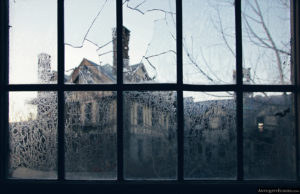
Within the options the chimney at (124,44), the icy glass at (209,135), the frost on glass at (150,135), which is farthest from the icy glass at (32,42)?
the icy glass at (209,135)

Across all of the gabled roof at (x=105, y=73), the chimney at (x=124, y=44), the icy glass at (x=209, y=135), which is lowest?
the icy glass at (x=209, y=135)

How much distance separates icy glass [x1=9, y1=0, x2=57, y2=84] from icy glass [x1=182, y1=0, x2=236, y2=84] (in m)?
1.51

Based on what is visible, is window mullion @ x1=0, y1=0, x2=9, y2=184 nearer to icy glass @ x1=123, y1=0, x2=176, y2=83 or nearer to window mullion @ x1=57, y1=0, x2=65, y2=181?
window mullion @ x1=57, y1=0, x2=65, y2=181

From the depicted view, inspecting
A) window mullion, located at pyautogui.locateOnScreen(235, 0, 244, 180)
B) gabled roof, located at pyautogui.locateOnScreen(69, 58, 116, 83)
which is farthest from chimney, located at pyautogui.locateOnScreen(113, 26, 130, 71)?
window mullion, located at pyautogui.locateOnScreen(235, 0, 244, 180)

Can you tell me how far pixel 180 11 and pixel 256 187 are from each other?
2.09m

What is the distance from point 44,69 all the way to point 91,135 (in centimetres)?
93

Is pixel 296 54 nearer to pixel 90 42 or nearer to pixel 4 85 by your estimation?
pixel 90 42

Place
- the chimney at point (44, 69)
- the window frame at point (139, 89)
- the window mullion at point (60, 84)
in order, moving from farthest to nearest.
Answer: the chimney at point (44, 69) < the window mullion at point (60, 84) < the window frame at point (139, 89)

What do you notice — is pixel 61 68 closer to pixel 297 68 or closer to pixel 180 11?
pixel 180 11

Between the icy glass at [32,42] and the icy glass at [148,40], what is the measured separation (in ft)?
2.76

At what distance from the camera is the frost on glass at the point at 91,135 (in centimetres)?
368

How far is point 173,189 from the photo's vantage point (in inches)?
140

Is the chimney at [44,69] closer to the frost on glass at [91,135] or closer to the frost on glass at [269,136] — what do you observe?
the frost on glass at [91,135]

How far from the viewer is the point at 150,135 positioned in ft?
12.1
